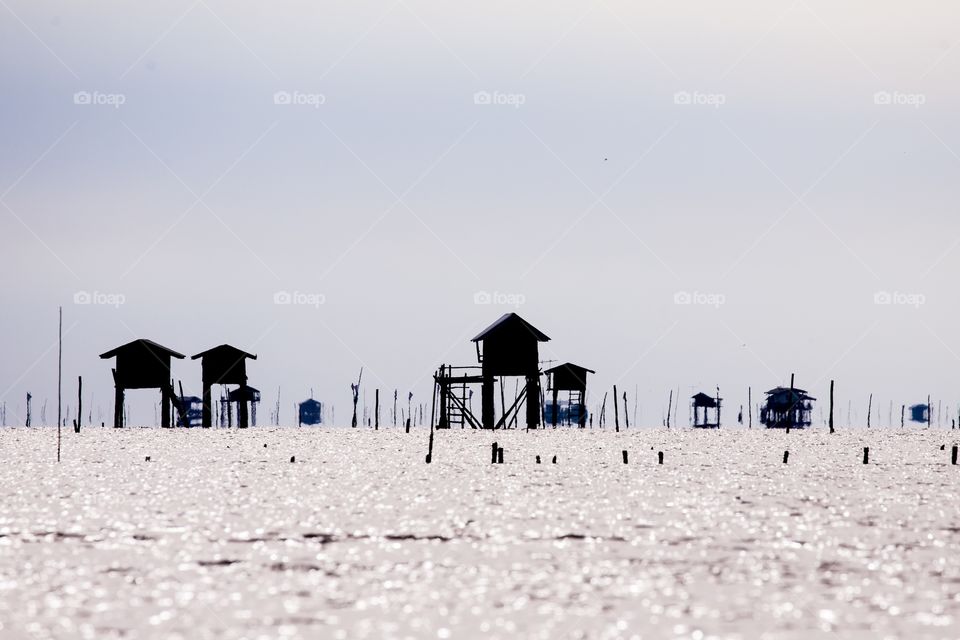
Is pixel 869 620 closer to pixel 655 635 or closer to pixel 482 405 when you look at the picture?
pixel 655 635

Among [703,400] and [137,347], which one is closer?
[137,347]

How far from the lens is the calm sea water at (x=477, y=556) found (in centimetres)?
1455

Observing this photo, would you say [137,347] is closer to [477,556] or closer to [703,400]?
[477,556]

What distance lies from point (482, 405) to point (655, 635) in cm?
7008

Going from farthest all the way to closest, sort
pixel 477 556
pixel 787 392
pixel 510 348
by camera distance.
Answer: pixel 787 392 → pixel 510 348 → pixel 477 556

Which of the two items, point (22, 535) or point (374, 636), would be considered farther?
point (22, 535)

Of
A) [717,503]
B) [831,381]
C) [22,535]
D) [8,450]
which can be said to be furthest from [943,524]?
[831,381]

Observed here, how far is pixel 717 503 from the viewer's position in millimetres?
29875

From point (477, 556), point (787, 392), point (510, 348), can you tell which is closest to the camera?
point (477, 556)

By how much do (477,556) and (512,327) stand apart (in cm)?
5848

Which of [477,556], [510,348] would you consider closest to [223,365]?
[510,348]

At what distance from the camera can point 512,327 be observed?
3083 inches

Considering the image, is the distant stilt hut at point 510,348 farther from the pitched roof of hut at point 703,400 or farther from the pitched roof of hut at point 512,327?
the pitched roof of hut at point 703,400

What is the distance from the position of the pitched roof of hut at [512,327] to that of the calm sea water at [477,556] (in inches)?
1497
